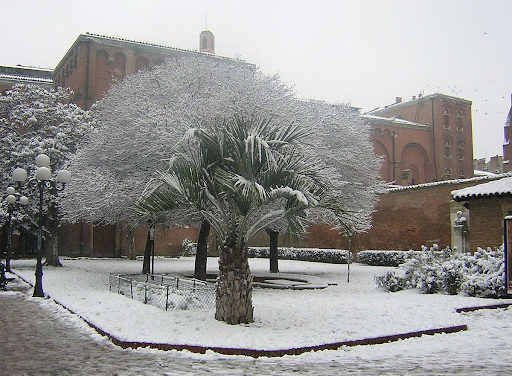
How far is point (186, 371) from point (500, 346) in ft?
17.0

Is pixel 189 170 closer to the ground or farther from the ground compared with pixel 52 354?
farther from the ground

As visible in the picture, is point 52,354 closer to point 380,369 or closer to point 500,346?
point 380,369

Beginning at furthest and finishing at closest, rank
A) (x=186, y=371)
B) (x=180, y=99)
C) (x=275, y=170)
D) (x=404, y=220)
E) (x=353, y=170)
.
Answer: (x=404, y=220), (x=353, y=170), (x=180, y=99), (x=275, y=170), (x=186, y=371)

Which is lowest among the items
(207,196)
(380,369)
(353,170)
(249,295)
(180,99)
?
(380,369)

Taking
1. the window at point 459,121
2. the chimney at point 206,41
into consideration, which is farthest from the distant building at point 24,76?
the window at point 459,121

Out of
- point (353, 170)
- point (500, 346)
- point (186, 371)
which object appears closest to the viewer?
point (186, 371)

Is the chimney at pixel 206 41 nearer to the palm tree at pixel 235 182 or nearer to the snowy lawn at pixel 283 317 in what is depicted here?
the snowy lawn at pixel 283 317

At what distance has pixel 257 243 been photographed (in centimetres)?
4422

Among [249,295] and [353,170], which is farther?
[353,170]

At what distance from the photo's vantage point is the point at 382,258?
31375mm

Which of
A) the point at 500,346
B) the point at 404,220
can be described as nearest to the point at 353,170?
the point at 404,220

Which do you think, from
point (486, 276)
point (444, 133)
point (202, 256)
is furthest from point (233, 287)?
point (444, 133)

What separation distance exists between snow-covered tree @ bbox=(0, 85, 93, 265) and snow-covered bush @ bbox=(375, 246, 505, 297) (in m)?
16.4

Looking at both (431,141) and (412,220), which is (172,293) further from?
(431,141)
